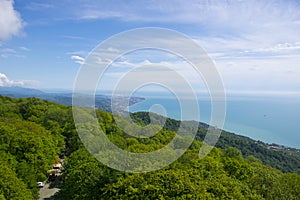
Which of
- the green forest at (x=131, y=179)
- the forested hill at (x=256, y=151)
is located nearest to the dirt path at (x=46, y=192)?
the green forest at (x=131, y=179)

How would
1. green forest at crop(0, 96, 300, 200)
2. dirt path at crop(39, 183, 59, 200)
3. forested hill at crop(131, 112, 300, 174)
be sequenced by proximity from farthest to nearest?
1. forested hill at crop(131, 112, 300, 174)
2. dirt path at crop(39, 183, 59, 200)
3. green forest at crop(0, 96, 300, 200)

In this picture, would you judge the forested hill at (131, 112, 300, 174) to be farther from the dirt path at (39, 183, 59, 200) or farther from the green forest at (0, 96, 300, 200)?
the green forest at (0, 96, 300, 200)

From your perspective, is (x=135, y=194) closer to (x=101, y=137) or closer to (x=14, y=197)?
(x=14, y=197)

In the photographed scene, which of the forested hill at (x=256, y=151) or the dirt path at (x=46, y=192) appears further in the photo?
the forested hill at (x=256, y=151)

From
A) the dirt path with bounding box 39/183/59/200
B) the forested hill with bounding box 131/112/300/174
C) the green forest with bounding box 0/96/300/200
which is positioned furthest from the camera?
the forested hill with bounding box 131/112/300/174

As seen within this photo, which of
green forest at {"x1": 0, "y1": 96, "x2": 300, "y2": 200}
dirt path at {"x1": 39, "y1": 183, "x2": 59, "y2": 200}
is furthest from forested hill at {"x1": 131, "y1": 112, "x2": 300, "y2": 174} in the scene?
green forest at {"x1": 0, "y1": 96, "x2": 300, "y2": 200}

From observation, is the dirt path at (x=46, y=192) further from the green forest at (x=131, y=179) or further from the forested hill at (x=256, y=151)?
the forested hill at (x=256, y=151)

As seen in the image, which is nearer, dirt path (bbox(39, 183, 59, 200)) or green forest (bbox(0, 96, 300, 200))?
green forest (bbox(0, 96, 300, 200))

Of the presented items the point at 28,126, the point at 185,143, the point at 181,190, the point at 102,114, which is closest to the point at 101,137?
the point at 28,126

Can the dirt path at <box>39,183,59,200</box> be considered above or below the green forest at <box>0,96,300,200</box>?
below
